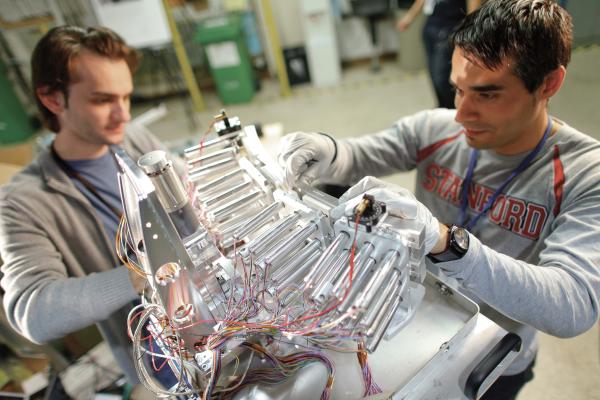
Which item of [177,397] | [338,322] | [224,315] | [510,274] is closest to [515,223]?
[510,274]

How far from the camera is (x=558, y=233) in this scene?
778mm

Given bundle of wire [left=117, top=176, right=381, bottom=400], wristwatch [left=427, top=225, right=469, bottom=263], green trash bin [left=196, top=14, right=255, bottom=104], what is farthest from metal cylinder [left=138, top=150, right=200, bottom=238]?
green trash bin [left=196, top=14, right=255, bottom=104]

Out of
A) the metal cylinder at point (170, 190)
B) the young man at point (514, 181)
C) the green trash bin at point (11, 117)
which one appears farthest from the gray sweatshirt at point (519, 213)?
the green trash bin at point (11, 117)

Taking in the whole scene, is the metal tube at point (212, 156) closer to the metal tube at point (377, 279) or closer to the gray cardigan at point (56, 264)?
the gray cardigan at point (56, 264)

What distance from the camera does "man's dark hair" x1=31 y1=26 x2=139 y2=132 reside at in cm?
112

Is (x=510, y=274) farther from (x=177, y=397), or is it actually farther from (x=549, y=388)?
(x=549, y=388)

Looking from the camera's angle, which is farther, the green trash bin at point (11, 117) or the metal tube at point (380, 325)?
the green trash bin at point (11, 117)

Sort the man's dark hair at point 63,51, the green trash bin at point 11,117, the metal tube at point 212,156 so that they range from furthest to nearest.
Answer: the green trash bin at point 11,117 < the man's dark hair at point 63,51 < the metal tube at point 212,156

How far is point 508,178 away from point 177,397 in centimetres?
94

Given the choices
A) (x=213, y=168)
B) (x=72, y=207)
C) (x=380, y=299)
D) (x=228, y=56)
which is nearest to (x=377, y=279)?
(x=380, y=299)

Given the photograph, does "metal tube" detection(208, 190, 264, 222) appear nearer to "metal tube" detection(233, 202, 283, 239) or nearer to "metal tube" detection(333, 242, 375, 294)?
"metal tube" detection(233, 202, 283, 239)

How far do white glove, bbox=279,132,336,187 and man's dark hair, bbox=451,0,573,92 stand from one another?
1.55 ft

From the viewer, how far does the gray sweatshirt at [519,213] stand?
691mm

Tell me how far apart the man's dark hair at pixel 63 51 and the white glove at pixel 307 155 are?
29.7 inches
